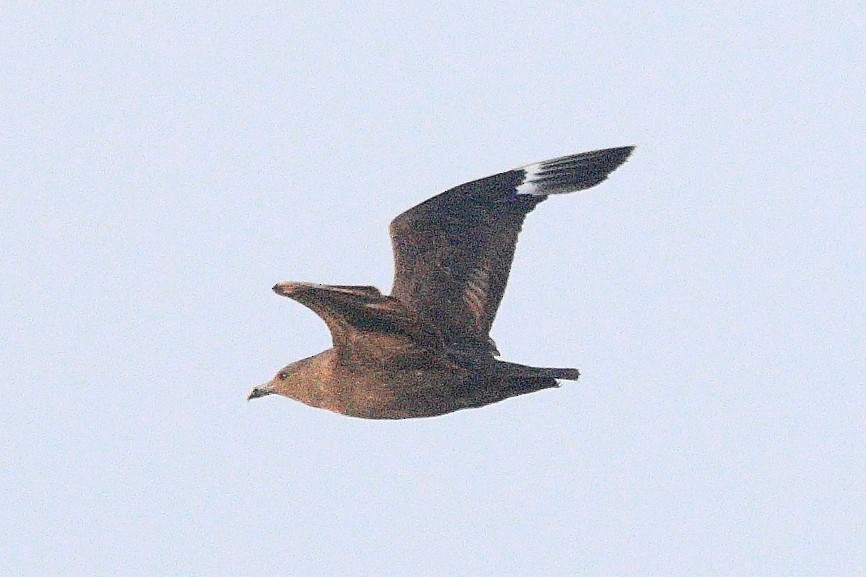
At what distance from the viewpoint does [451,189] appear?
33.0ft

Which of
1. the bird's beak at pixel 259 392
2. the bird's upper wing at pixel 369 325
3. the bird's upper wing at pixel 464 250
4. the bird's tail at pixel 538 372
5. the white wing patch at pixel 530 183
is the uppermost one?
the white wing patch at pixel 530 183

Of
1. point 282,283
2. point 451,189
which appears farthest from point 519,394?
point 282,283

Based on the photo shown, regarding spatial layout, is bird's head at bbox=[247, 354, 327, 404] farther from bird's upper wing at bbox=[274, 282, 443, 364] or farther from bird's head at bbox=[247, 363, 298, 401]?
bird's upper wing at bbox=[274, 282, 443, 364]

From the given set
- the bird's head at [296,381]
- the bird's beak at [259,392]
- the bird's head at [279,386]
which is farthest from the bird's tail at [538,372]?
the bird's beak at [259,392]

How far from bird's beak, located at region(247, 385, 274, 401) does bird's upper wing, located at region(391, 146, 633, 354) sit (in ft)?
3.81

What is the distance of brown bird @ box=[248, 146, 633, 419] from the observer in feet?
29.1

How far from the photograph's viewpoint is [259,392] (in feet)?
34.4

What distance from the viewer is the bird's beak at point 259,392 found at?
408 inches

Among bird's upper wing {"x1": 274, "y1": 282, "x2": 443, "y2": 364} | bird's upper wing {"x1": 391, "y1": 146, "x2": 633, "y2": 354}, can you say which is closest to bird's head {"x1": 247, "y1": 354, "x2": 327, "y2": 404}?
bird's upper wing {"x1": 274, "y1": 282, "x2": 443, "y2": 364}

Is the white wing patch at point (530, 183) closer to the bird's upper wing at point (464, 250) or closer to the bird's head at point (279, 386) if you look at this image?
the bird's upper wing at point (464, 250)

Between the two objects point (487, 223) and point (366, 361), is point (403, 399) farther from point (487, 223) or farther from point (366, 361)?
point (487, 223)

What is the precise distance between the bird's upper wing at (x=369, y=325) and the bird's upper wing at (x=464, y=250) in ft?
2.91

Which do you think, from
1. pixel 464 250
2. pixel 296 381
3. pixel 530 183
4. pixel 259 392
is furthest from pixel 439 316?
pixel 259 392

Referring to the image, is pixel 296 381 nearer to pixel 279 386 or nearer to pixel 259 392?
pixel 279 386
